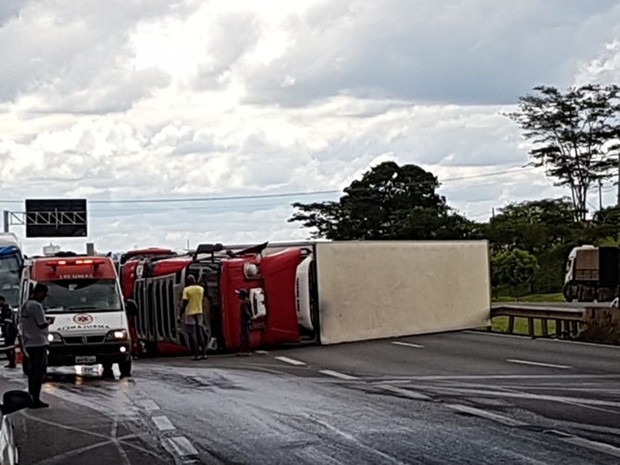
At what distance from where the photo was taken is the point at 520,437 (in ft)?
39.7

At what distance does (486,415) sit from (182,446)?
375 centimetres

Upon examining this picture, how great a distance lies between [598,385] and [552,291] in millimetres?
55336

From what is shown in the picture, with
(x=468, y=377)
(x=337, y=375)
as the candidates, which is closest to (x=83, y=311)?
(x=337, y=375)

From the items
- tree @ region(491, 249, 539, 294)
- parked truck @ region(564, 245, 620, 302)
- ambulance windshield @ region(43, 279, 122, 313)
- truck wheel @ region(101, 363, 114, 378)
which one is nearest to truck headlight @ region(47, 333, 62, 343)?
ambulance windshield @ region(43, 279, 122, 313)

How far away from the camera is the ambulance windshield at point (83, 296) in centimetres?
2250

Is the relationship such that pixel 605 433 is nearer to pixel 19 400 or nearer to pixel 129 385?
pixel 19 400

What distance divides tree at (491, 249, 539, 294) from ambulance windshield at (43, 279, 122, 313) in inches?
1861

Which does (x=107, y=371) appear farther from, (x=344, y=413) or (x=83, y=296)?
(x=344, y=413)

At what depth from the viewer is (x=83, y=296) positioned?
2281 centimetres

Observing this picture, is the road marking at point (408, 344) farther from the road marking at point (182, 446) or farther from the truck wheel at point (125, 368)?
the road marking at point (182, 446)

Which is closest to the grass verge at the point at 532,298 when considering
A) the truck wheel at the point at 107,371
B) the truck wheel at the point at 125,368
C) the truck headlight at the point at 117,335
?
the truck wheel at the point at 107,371

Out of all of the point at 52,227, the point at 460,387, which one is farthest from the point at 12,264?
the point at 52,227

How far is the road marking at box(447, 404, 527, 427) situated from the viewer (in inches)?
520

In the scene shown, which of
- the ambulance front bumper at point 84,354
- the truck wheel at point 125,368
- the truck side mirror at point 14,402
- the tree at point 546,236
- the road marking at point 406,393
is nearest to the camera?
the truck side mirror at point 14,402
